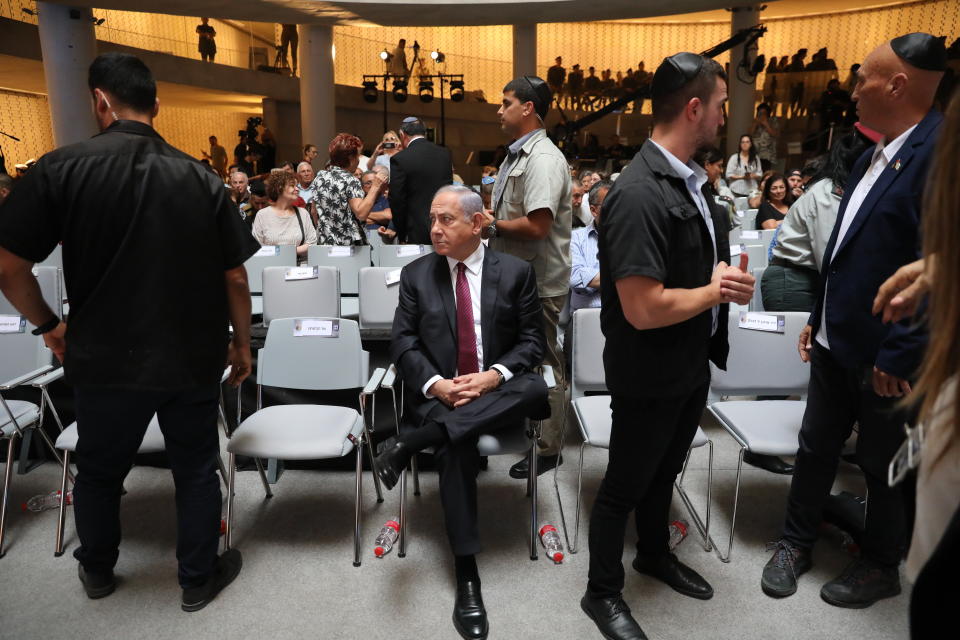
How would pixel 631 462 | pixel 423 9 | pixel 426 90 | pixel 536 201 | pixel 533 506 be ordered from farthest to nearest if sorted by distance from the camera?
pixel 426 90 < pixel 423 9 < pixel 536 201 < pixel 533 506 < pixel 631 462

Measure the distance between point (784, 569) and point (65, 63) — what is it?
35.4 feet

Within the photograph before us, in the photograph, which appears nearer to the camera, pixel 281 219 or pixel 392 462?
pixel 392 462

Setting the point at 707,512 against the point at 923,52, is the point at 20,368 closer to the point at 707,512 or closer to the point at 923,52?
the point at 707,512

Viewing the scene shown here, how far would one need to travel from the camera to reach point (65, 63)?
364 inches

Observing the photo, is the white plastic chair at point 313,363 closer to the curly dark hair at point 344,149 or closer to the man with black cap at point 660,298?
the man with black cap at point 660,298

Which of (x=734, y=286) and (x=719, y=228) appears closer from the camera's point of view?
(x=734, y=286)

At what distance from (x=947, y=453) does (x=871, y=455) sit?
1537 millimetres

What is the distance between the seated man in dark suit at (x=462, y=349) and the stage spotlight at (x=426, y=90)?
14012 millimetres

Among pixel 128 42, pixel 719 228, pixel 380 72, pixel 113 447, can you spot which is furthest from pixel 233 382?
pixel 380 72

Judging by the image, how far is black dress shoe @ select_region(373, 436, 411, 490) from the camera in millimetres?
2162

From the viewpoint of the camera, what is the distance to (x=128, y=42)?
1308cm

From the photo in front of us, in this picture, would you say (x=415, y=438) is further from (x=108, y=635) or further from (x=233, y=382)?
(x=108, y=635)

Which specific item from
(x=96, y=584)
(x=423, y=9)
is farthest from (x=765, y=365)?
(x=423, y=9)

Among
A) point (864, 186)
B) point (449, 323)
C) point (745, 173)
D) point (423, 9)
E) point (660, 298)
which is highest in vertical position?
point (423, 9)
